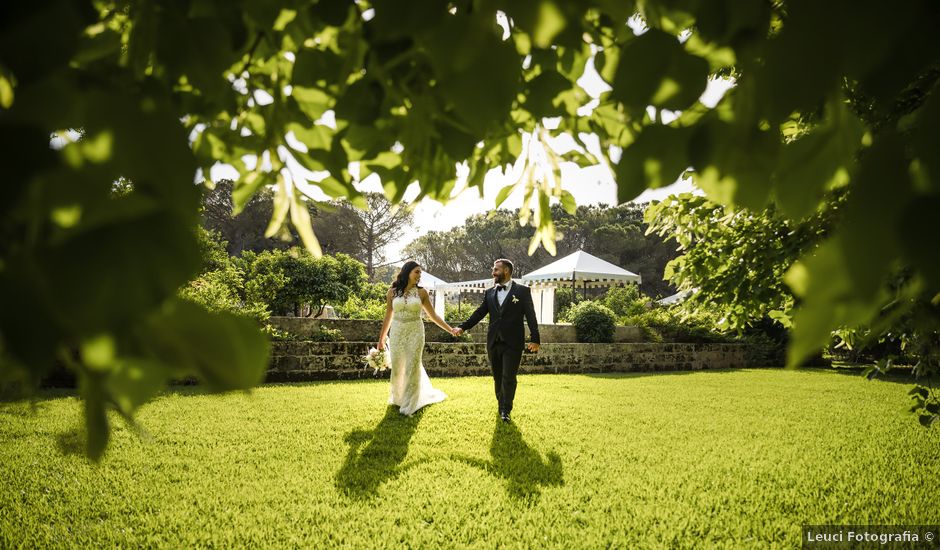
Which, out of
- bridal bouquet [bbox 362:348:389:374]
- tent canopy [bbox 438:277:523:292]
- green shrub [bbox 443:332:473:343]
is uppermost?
tent canopy [bbox 438:277:523:292]

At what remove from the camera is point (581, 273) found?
19.6 metres

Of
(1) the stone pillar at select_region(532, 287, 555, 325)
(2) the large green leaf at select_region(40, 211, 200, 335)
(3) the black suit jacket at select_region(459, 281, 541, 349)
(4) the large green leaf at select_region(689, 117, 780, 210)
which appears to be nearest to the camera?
(2) the large green leaf at select_region(40, 211, 200, 335)

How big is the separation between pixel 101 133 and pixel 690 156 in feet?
2.27

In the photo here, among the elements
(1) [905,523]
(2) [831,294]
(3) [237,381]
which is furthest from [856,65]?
(1) [905,523]

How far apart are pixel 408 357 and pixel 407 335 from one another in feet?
1.12

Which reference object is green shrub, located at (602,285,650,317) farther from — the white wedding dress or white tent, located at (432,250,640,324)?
the white wedding dress

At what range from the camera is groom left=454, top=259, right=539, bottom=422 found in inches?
253

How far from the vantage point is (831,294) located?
426 mm

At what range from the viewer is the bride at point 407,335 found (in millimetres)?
7215

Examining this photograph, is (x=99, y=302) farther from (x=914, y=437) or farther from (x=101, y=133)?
(x=914, y=437)

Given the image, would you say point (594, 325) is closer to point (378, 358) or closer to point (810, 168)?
point (378, 358)

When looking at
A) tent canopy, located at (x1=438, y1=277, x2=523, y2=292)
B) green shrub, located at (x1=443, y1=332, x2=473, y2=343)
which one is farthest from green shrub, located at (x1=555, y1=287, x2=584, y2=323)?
green shrub, located at (x1=443, y1=332, x2=473, y2=343)

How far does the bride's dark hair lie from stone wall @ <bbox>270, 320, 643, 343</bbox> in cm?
350

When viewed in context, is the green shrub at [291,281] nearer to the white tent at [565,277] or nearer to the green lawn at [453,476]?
the white tent at [565,277]
